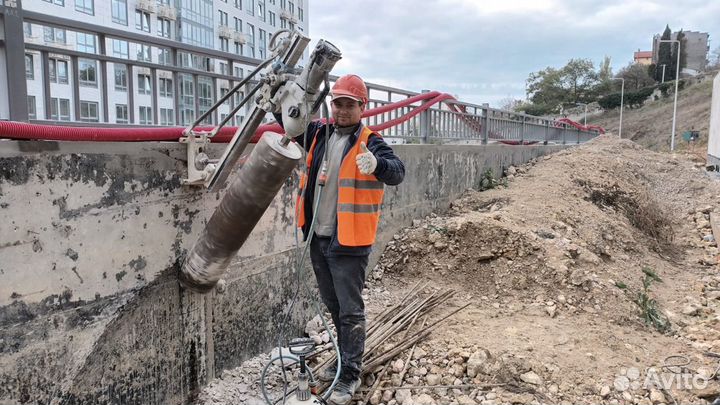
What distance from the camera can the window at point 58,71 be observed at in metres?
3.34

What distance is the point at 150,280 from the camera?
123 inches

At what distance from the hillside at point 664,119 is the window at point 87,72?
3884cm

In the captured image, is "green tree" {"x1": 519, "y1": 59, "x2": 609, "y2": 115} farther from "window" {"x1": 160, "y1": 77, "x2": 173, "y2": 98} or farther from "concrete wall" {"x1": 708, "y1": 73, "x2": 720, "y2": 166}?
"window" {"x1": 160, "y1": 77, "x2": 173, "y2": 98}

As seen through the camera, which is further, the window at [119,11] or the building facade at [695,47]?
the building facade at [695,47]

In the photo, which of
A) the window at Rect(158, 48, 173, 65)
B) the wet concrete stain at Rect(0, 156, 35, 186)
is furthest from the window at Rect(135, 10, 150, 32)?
the wet concrete stain at Rect(0, 156, 35, 186)

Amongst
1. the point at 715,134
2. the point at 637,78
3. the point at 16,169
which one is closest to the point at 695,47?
the point at 637,78

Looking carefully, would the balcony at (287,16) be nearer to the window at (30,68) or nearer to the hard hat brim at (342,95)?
the window at (30,68)

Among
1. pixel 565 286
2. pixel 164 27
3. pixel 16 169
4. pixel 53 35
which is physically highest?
pixel 164 27

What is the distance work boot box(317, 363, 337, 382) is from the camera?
361 centimetres

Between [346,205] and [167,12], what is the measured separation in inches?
1257

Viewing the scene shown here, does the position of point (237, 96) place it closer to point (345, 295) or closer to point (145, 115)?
point (145, 115)

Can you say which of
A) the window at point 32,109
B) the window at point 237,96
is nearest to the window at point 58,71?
the window at point 32,109

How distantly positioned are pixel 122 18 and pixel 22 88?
26.1 meters

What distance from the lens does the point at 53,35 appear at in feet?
11.8
